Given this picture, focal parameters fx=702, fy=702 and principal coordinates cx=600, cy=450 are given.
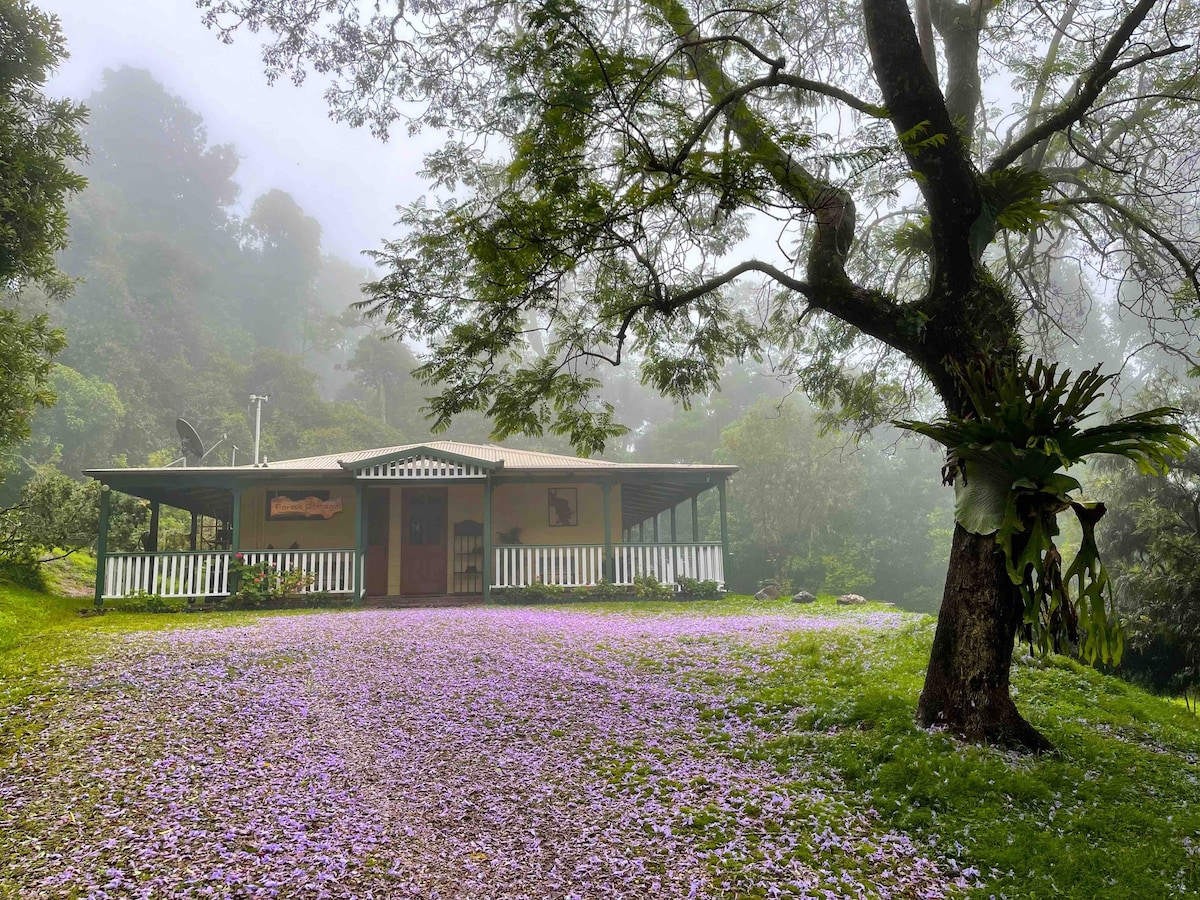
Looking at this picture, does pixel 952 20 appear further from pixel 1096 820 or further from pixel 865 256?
pixel 1096 820

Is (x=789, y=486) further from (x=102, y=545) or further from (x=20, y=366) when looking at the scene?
(x=20, y=366)

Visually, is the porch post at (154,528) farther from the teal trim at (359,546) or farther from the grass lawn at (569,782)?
the grass lawn at (569,782)

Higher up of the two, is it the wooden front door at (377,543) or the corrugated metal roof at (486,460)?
the corrugated metal roof at (486,460)

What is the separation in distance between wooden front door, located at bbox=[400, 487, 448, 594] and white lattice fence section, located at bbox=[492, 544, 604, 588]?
82.9 inches

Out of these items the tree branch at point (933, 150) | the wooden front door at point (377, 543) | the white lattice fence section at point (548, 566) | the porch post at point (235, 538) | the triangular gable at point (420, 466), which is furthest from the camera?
the wooden front door at point (377, 543)

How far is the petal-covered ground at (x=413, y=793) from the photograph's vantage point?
3076 mm

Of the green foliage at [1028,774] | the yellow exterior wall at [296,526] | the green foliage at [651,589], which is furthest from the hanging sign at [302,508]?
the green foliage at [1028,774]

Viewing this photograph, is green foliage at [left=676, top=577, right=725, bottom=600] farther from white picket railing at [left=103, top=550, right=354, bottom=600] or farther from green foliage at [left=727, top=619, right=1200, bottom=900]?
green foliage at [left=727, top=619, right=1200, bottom=900]

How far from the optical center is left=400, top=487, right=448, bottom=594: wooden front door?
52.8ft

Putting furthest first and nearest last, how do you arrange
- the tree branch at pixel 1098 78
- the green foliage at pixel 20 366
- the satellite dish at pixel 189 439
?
1. the satellite dish at pixel 189 439
2. the green foliage at pixel 20 366
3. the tree branch at pixel 1098 78

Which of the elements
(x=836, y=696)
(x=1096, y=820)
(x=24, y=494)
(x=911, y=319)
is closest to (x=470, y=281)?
(x=911, y=319)

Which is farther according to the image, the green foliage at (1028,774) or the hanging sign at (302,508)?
the hanging sign at (302,508)

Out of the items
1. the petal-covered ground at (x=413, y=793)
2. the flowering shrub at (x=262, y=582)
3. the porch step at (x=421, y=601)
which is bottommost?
the petal-covered ground at (x=413, y=793)

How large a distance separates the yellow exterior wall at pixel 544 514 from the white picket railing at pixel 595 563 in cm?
156
